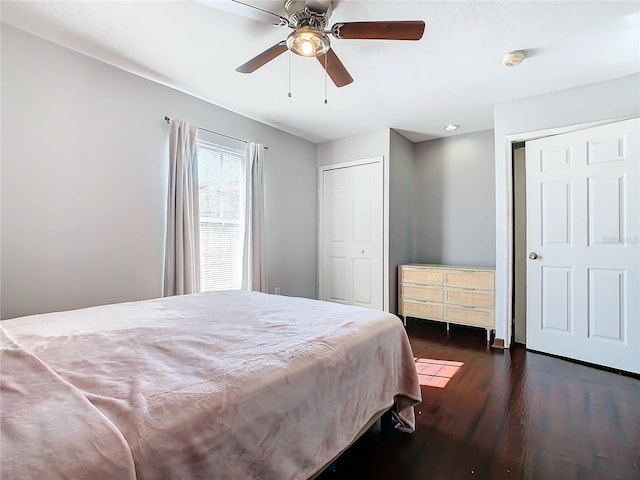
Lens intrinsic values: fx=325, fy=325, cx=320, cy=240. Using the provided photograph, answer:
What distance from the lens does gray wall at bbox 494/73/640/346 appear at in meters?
2.79

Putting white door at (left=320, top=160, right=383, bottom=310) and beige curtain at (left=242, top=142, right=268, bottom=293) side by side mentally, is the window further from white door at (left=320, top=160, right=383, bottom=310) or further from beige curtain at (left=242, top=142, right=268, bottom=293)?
white door at (left=320, top=160, right=383, bottom=310)

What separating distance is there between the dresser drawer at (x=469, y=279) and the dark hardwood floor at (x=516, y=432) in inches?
39.1

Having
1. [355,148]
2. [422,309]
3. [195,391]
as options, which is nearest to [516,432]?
[195,391]

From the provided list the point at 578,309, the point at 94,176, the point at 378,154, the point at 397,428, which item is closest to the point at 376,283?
Answer: the point at 378,154

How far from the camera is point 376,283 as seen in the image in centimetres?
431

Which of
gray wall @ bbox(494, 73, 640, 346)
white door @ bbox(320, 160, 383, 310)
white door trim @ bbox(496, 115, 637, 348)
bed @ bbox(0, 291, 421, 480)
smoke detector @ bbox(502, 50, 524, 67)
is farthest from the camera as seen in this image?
white door @ bbox(320, 160, 383, 310)

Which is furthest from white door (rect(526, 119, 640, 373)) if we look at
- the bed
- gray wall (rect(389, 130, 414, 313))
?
the bed

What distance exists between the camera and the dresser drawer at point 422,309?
3963 millimetres

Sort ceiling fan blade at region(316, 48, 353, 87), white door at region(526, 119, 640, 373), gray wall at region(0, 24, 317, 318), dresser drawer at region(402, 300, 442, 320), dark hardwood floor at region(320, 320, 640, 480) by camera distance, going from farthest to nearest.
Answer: dresser drawer at region(402, 300, 442, 320) → white door at region(526, 119, 640, 373) → gray wall at region(0, 24, 317, 318) → ceiling fan blade at region(316, 48, 353, 87) → dark hardwood floor at region(320, 320, 640, 480)

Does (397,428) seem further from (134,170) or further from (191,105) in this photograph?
(191,105)

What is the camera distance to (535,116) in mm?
3188

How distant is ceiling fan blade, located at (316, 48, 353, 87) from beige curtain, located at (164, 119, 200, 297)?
5.22 ft

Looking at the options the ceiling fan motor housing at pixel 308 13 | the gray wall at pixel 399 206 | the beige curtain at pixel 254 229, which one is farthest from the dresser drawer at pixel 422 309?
the ceiling fan motor housing at pixel 308 13

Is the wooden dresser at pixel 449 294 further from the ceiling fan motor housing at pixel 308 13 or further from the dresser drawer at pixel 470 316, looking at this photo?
the ceiling fan motor housing at pixel 308 13
